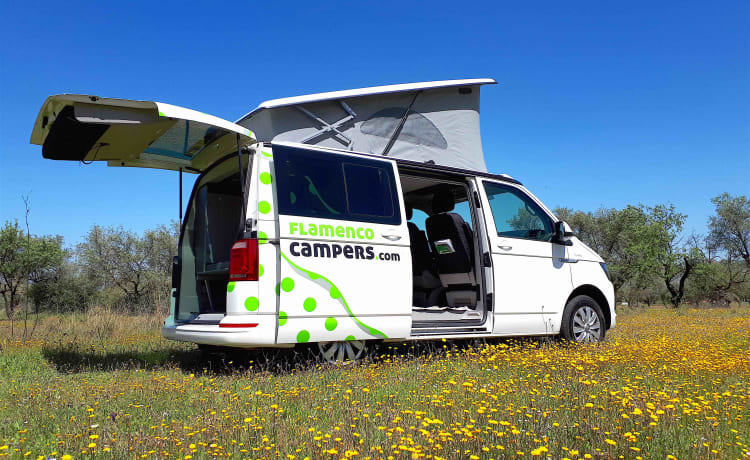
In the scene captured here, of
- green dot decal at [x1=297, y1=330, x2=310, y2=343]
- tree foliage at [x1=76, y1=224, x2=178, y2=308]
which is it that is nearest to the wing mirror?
green dot decal at [x1=297, y1=330, x2=310, y2=343]

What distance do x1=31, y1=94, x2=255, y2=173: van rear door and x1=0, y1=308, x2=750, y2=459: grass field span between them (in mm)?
2191

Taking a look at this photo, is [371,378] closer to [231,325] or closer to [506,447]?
[231,325]

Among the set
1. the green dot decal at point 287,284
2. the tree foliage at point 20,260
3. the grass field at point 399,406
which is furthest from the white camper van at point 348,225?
the tree foliage at point 20,260

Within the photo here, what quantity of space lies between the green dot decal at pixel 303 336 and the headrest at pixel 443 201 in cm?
332

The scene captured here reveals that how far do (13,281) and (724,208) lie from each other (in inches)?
1728

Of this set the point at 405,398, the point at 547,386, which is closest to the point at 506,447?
the point at 405,398

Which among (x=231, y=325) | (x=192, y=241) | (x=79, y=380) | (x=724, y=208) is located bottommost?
(x=79, y=380)

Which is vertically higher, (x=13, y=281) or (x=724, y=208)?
(x=724, y=208)

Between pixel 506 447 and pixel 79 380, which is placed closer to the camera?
pixel 506 447

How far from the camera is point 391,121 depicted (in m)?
6.48

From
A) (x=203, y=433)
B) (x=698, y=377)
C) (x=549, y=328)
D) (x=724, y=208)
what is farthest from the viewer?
(x=724, y=208)

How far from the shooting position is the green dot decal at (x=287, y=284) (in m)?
4.82

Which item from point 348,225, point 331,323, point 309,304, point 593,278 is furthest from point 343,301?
point 593,278

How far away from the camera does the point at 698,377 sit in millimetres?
4586
